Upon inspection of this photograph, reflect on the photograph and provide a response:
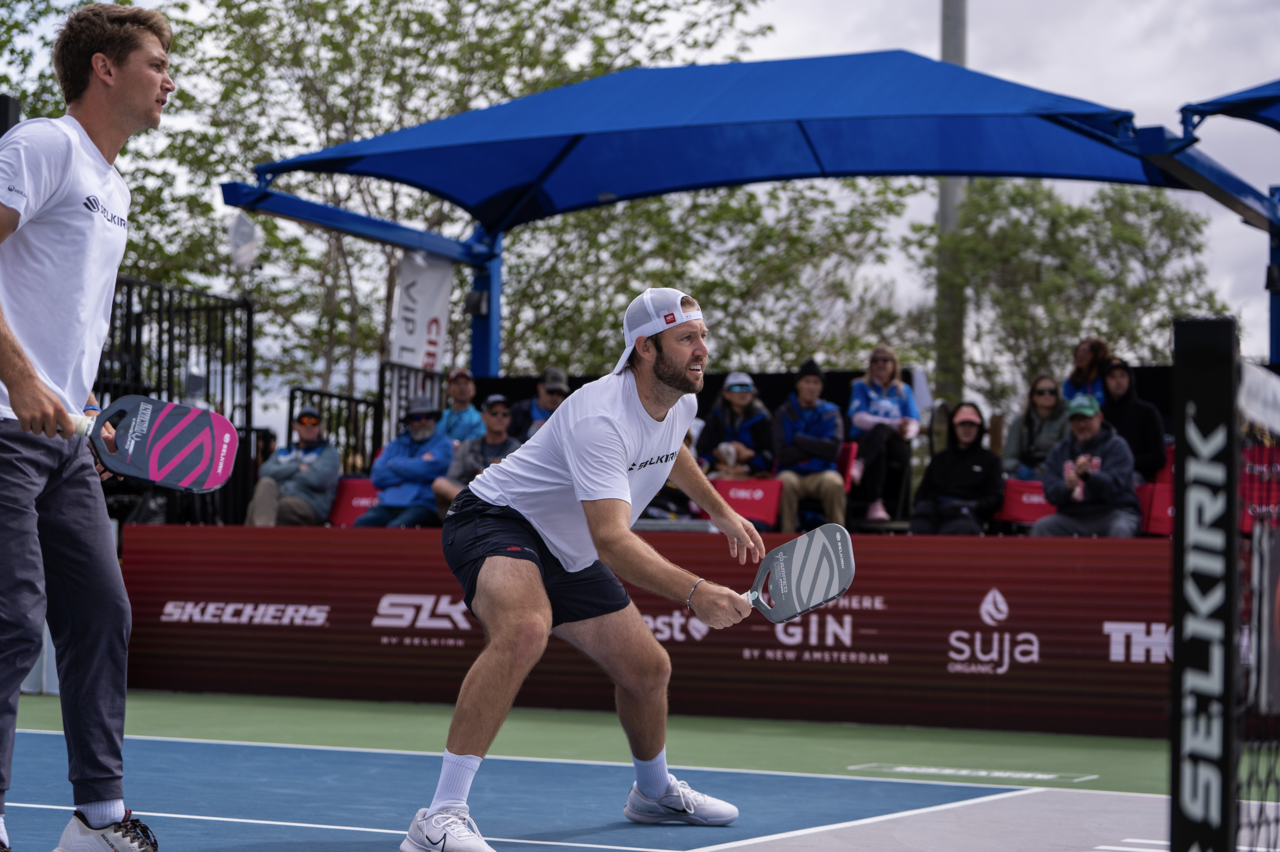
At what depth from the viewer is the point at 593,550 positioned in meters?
5.02

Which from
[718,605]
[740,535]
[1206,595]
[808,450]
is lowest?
[718,605]

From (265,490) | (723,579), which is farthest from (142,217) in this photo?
(723,579)

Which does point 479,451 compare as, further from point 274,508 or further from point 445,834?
point 445,834

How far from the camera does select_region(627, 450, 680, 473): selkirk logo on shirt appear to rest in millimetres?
4840

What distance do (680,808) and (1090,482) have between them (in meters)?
5.19

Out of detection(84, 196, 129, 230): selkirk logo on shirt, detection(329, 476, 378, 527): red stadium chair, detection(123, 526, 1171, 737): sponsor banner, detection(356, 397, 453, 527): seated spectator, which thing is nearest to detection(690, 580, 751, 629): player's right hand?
detection(84, 196, 129, 230): selkirk logo on shirt

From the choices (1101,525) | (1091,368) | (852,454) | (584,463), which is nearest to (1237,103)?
(1091,368)

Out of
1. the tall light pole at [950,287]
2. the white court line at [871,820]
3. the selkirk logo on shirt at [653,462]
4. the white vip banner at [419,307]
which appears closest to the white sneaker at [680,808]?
the white court line at [871,820]

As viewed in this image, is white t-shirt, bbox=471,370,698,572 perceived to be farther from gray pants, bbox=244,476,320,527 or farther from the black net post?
gray pants, bbox=244,476,320,527

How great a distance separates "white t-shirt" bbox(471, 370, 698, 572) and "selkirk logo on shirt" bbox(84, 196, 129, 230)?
1.49m

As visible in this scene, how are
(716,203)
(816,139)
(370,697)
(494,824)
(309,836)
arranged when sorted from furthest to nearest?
(716,203), (816,139), (370,697), (494,824), (309,836)

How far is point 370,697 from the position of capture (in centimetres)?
1035

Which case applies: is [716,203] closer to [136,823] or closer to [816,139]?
[816,139]

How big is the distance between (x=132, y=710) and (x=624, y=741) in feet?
11.2
